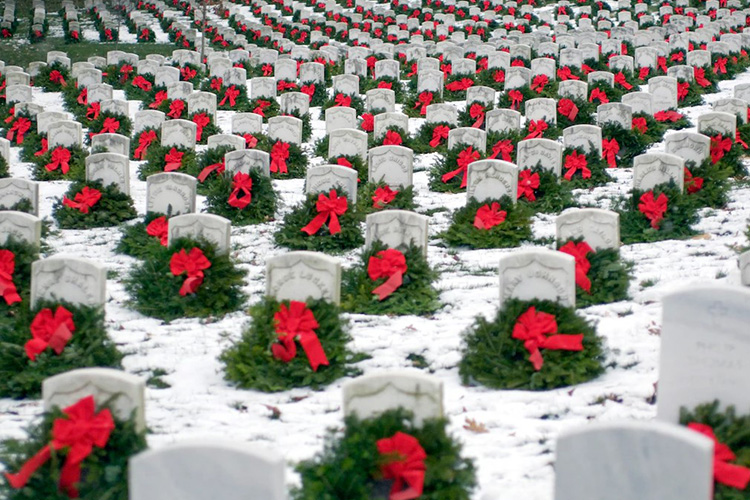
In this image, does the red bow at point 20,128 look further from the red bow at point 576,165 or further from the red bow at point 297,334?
the red bow at point 297,334

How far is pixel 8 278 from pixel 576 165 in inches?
230

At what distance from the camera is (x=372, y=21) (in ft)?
80.3

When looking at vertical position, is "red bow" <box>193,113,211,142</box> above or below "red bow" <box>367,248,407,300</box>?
above

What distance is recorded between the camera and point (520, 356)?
19.7 feet

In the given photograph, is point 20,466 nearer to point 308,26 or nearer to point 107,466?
point 107,466

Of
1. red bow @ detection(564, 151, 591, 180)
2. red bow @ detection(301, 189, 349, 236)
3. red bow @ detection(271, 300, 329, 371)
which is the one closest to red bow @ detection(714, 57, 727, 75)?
red bow @ detection(564, 151, 591, 180)

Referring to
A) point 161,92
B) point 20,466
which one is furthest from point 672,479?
point 161,92

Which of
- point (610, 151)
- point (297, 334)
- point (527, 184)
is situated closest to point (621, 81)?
point (610, 151)

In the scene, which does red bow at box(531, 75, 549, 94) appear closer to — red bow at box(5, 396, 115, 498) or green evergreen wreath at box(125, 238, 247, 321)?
green evergreen wreath at box(125, 238, 247, 321)

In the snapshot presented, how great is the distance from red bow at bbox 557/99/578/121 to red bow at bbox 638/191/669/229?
4212 millimetres

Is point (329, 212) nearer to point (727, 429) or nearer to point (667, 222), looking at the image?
point (667, 222)

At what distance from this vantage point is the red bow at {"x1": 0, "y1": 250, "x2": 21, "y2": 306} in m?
7.12

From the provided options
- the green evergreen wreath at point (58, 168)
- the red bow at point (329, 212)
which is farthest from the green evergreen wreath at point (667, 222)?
the green evergreen wreath at point (58, 168)

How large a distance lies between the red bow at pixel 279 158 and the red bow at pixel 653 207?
4.40 meters
